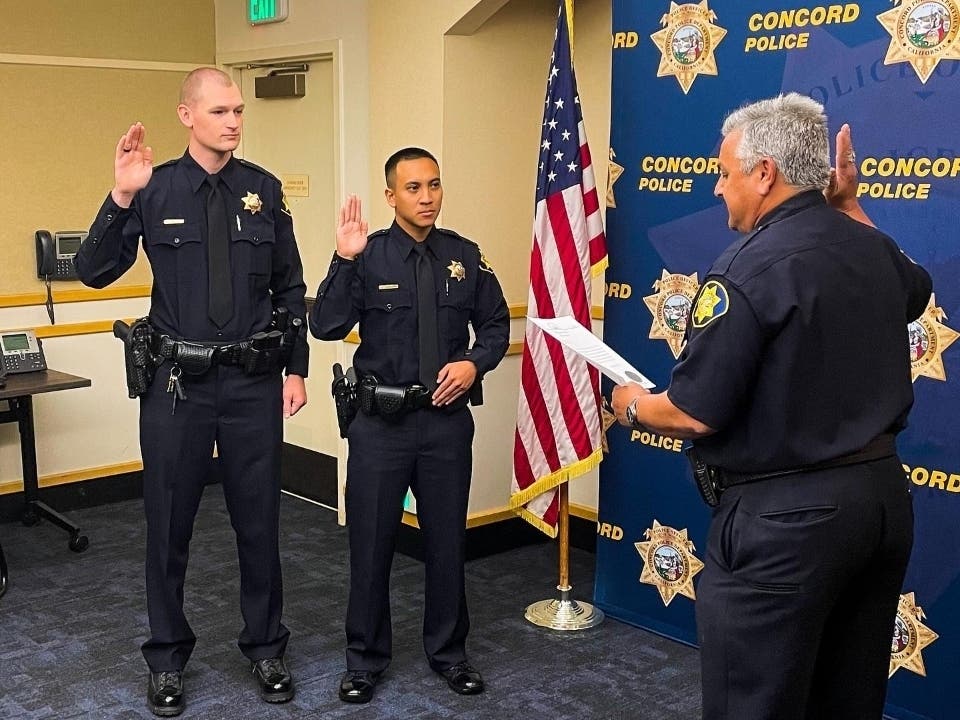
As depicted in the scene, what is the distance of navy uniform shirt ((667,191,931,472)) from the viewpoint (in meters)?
2.10

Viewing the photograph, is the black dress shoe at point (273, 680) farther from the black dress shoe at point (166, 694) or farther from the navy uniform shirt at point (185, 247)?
the navy uniform shirt at point (185, 247)

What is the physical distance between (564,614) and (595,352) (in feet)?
5.77

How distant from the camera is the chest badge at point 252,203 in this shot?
11.1ft

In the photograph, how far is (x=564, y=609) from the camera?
4.06 metres

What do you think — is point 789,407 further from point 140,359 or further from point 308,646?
point 308,646

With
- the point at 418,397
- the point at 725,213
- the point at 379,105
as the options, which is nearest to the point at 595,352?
the point at 418,397

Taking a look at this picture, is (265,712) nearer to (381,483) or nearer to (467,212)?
(381,483)

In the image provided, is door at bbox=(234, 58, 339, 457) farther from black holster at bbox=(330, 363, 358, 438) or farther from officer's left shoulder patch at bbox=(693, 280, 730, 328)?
officer's left shoulder patch at bbox=(693, 280, 730, 328)

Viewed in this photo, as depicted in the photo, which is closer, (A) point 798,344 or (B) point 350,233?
(A) point 798,344

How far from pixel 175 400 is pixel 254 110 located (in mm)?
2718


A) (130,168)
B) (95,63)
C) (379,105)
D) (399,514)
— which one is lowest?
(399,514)

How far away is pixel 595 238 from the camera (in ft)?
12.9

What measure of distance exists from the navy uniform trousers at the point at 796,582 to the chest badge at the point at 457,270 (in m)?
1.40

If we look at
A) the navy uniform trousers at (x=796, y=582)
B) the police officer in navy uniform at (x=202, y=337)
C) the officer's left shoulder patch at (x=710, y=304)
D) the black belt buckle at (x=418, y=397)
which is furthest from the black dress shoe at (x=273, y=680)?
the officer's left shoulder patch at (x=710, y=304)
